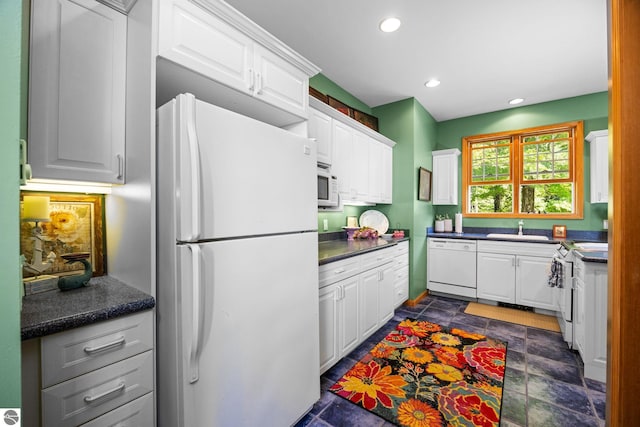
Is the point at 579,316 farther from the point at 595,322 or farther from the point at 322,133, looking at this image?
the point at 322,133

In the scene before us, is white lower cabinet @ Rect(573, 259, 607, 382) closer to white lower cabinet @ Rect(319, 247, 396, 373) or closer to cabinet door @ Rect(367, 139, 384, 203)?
white lower cabinet @ Rect(319, 247, 396, 373)

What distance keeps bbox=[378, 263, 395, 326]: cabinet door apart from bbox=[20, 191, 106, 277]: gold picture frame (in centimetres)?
232

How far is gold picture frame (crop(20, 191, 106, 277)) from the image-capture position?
1.34m

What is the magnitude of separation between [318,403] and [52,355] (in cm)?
150

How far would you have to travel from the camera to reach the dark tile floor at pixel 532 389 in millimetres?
1627

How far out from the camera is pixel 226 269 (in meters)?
1.18

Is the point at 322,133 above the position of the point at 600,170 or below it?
above

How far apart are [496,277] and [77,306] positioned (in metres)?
4.19

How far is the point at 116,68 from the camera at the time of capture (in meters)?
1.31

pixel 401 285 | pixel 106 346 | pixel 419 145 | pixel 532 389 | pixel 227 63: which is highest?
pixel 419 145

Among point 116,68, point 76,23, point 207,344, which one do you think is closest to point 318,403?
point 207,344

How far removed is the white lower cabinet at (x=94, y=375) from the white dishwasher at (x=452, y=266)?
12.3 ft

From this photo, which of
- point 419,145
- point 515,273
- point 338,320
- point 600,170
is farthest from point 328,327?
point 600,170

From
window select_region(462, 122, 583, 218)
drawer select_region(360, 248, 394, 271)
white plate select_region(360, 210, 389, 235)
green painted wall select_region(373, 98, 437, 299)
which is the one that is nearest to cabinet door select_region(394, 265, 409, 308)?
green painted wall select_region(373, 98, 437, 299)
